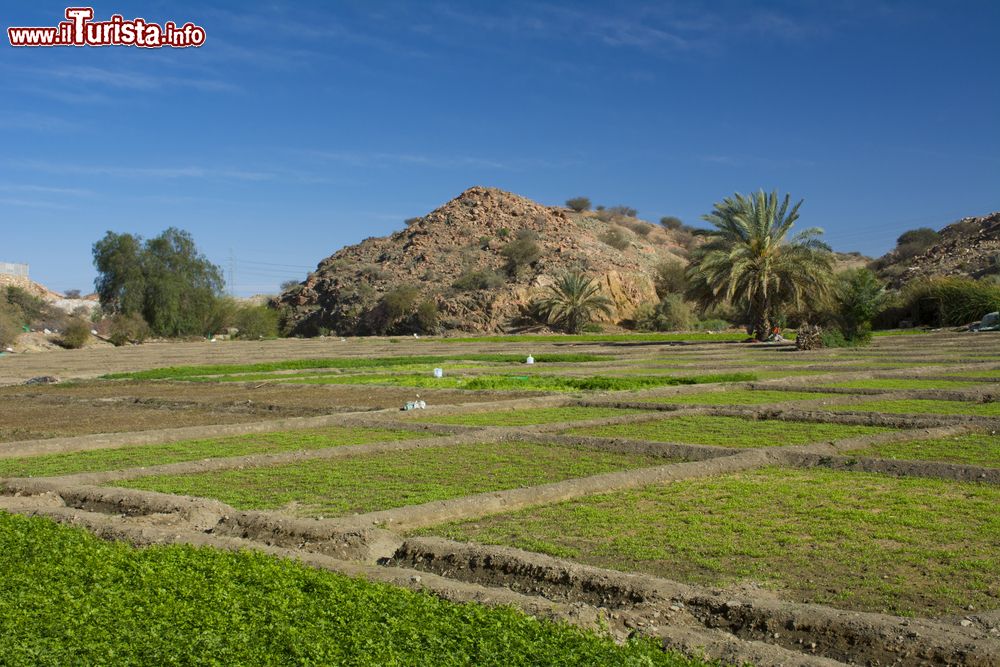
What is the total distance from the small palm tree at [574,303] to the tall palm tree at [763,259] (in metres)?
22.8

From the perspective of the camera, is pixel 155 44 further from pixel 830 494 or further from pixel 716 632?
pixel 716 632

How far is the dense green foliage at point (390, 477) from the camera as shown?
699 centimetres

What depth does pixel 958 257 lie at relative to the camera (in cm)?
5672

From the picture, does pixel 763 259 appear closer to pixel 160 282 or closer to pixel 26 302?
pixel 160 282

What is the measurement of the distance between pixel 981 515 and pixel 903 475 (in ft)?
5.57

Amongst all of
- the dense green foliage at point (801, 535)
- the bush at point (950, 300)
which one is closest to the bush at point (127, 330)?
the bush at point (950, 300)

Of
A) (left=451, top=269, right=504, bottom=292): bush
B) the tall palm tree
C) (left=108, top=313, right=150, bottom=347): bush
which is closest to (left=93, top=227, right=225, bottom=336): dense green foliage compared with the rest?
(left=108, top=313, right=150, bottom=347): bush

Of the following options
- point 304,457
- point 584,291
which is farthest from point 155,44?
point 584,291

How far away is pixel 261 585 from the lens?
4.48 meters

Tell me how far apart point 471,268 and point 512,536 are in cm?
6768

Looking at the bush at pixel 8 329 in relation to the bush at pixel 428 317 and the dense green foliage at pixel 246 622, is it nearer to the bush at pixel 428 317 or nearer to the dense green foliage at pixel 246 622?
the bush at pixel 428 317

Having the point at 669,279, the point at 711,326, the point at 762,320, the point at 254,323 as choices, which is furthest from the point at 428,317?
the point at 762,320

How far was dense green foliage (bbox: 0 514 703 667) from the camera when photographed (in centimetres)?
356

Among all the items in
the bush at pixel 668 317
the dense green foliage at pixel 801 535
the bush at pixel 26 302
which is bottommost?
the dense green foliage at pixel 801 535
